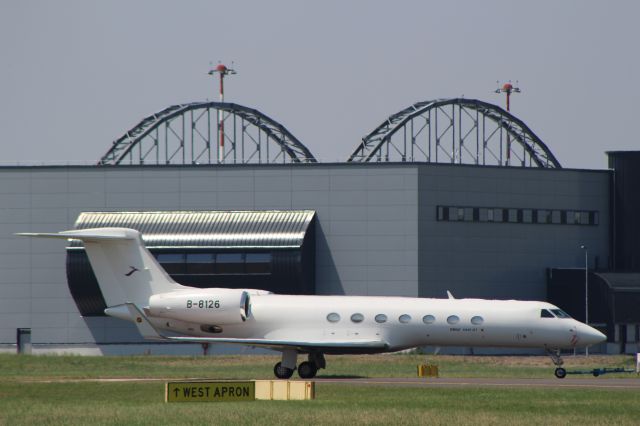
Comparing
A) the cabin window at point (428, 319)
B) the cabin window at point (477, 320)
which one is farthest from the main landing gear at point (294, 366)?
the cabin window at point (477, 320)

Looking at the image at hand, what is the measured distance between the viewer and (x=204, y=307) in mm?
47000

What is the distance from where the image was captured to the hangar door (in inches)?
3088

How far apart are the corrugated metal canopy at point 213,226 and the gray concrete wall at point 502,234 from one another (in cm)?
814

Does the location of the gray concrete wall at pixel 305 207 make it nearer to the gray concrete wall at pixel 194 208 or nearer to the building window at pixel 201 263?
the gray concrete wall at pixel 194 208

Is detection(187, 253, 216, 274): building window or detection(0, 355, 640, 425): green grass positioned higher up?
detection(187, 253, 216, 274): building window

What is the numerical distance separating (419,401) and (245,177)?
46.5 metres

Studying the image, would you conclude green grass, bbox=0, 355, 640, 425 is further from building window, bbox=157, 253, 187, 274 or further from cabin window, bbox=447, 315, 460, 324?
building window, bbox=157, 253, 187, 274

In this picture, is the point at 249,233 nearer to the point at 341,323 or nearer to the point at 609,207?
the point at 609,207

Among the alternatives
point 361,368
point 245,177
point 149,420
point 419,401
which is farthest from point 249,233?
point 149,420

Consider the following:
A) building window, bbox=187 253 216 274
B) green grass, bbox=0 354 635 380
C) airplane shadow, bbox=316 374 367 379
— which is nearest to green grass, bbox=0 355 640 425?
green grass, bbox=0 354 635 380

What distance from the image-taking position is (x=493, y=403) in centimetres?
3538

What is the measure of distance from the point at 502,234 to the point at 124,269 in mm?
41158

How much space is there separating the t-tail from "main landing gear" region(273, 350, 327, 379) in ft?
17.2

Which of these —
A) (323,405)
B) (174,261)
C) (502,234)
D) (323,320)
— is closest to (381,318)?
(323,320)
